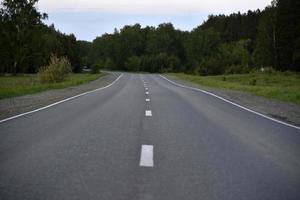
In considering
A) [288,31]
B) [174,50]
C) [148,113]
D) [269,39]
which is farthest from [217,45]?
[148,113]

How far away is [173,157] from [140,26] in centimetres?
18423

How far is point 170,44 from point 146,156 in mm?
153461

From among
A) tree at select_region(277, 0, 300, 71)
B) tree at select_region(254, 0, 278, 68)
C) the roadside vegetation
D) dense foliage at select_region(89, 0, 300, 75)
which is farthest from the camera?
tree at select_region(254, 0, 278, 68)

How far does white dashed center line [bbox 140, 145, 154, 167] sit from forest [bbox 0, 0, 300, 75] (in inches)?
2267

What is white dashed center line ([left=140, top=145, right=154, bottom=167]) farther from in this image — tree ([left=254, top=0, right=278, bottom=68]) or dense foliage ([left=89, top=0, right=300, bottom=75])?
tree ([left=254, top=0, right=278, bottom=68])

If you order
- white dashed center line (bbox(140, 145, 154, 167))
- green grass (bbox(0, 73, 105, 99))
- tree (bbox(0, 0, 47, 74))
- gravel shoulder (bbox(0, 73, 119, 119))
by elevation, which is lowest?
green grass (bbox(0, 73, 105, 99))

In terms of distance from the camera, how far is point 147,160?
25.0ft

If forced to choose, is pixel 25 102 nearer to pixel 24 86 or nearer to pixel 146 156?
pixel 146 156

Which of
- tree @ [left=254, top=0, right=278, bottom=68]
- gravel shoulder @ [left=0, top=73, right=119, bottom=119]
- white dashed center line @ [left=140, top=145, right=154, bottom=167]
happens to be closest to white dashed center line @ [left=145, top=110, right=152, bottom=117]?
gravel shoulder @ [left=0, top=73, right=119, bottom=119]

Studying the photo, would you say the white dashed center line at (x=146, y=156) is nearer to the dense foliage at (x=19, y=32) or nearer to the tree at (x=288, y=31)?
the dense foliage at (x=19, y=32)

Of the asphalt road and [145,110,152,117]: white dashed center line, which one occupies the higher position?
the asphalt road

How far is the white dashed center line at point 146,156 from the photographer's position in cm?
A: 734

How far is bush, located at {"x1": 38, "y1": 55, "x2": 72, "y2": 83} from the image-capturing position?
43.8 m

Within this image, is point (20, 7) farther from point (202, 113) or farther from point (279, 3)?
point (202, 113)
